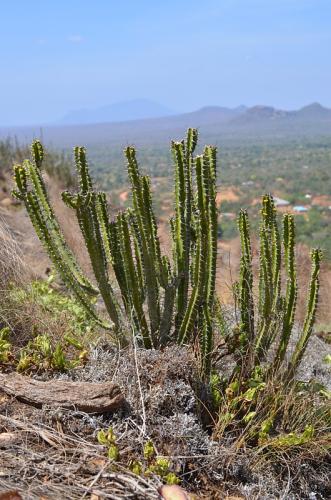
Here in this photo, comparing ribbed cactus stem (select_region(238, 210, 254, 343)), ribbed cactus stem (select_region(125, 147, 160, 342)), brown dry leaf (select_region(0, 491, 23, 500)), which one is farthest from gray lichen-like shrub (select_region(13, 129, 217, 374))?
brown dry leaf (select_region(0, 491, 23, 500))

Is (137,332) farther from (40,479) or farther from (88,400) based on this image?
(40,479)

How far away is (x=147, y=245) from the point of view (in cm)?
387

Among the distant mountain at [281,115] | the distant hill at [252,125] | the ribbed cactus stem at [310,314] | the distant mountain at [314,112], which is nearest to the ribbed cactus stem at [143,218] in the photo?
the ribbed cactus stem at [310,314]

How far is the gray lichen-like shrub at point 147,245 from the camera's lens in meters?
3.79

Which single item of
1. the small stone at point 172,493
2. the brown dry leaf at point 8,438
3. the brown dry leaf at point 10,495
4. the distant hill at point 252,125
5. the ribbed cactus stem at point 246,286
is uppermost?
the ribbed cactus stem at point 246,286

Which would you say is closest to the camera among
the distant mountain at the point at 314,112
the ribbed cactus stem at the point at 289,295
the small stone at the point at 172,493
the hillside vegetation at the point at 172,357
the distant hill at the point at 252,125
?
the small stone at the point at 172,493

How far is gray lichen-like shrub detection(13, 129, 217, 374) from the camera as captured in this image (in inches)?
149

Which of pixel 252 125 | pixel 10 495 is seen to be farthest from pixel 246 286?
pixel 252 125

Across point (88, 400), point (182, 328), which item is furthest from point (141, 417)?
point (182, 328)

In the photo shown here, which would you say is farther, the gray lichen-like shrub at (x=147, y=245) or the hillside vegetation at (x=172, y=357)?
the gray lichen-like shrub at (x=147, y=245)

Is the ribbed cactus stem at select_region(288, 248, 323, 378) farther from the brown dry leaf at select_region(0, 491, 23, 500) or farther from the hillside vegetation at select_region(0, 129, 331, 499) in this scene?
the brown dry leaf at select_region(0, 491, 23, 500)

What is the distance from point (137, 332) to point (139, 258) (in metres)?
0.46

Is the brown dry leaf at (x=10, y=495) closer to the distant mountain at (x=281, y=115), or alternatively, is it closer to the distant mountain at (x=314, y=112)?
the distant mountain at (x=281, y=115)

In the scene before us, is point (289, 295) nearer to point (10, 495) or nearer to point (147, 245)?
point (147, 245)
